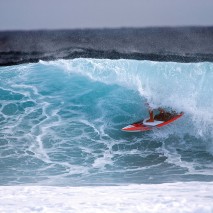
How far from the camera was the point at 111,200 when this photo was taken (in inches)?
58.0

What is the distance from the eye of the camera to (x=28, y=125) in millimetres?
3943

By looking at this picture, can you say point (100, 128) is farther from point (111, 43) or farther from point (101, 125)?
Result: point (111, 43)

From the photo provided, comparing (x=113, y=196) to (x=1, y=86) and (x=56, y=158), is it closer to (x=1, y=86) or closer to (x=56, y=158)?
(x=56, y=158)

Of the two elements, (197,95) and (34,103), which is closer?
(197,95)

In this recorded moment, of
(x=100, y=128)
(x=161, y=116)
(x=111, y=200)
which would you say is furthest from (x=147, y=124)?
(x=111, y=200)

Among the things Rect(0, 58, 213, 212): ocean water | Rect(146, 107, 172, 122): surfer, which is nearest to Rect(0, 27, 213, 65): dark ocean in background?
Rect(0, 58, 213, 212): ocean water

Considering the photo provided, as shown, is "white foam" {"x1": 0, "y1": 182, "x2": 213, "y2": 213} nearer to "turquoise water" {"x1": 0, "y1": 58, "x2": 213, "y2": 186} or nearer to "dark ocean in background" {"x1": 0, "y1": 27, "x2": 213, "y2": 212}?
"dark ocean in background" {"x1": 0, "y1": 27, "x2": 213, "y2": 212}

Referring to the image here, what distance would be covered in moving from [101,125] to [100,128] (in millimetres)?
61

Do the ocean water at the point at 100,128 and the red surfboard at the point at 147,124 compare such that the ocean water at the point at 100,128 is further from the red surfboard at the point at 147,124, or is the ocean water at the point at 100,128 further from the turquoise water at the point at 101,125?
the red surfboard at the point at 147,124

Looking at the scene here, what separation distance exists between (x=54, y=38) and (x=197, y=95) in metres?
2.72

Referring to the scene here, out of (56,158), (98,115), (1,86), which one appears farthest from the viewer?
(1,86)

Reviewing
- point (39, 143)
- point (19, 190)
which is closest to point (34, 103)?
point (39, 143)

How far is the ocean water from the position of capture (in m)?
2.88

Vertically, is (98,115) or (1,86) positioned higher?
(1,86)
